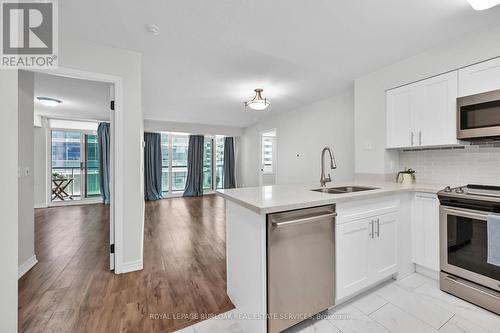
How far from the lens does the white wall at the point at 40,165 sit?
5254 millimetres

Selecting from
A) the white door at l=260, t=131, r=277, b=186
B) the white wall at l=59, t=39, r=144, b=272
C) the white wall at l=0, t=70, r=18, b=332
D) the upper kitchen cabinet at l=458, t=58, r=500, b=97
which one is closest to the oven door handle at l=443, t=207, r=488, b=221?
the upper kitchen cabinet at l=458, t=58, r=500, b=97

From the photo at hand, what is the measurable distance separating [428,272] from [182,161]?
673 centimetres

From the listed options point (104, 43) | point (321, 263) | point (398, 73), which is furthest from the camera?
point (398, 73)

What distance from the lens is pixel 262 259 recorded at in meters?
1.29

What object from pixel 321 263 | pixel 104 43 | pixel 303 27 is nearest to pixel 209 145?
pixel 104 43

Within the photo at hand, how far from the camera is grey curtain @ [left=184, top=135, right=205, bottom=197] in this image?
23.2 ft

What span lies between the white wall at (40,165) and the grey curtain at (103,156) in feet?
3.80

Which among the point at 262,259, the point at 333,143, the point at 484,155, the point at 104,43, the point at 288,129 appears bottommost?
the point at 262,259

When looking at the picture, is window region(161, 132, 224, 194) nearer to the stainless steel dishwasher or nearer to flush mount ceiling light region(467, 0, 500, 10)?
the stainless steel dishwasher

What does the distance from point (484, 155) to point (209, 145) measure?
22.0 ft

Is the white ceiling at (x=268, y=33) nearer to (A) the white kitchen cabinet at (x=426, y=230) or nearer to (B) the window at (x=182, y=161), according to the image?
(A) the white kitchen cabinet at (x=426, y=230)

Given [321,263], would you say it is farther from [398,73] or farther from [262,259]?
[398,73]

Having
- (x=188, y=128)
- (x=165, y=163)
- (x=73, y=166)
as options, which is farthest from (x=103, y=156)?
(x=188, y=128)

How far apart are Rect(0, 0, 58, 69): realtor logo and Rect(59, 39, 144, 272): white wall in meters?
0.32
